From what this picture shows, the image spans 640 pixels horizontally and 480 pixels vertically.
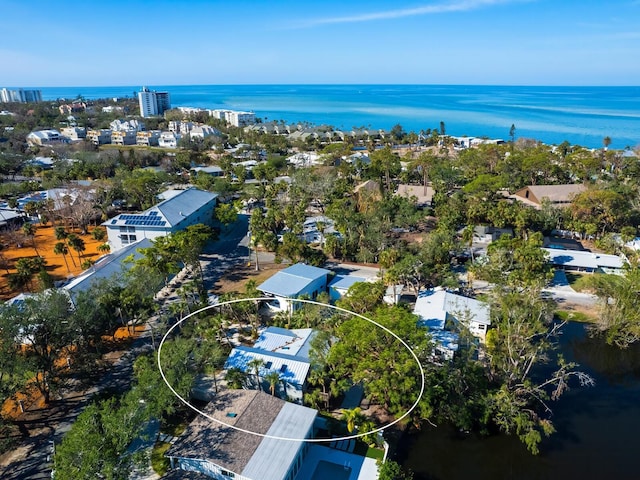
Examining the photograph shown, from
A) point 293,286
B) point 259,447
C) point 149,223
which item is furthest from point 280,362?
point 149,223

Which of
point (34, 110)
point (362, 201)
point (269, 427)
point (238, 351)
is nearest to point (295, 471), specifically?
point (269, 427)

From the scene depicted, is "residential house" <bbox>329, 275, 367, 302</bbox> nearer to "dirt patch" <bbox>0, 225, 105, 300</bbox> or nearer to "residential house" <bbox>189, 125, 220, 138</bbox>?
"dirt patch" <bbox>0, 225, 105, 300</bbox>

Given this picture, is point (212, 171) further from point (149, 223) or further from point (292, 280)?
point (292, 280)

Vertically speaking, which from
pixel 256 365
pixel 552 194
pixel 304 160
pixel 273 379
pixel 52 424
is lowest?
pixel 52 424

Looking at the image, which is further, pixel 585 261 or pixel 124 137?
pixel 124 137

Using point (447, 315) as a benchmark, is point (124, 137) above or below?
above

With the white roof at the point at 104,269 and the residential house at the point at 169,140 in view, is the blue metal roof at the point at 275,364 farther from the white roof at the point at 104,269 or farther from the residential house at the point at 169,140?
the residential house at the point at 169,140

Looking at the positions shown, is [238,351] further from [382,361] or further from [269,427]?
[382,361]
